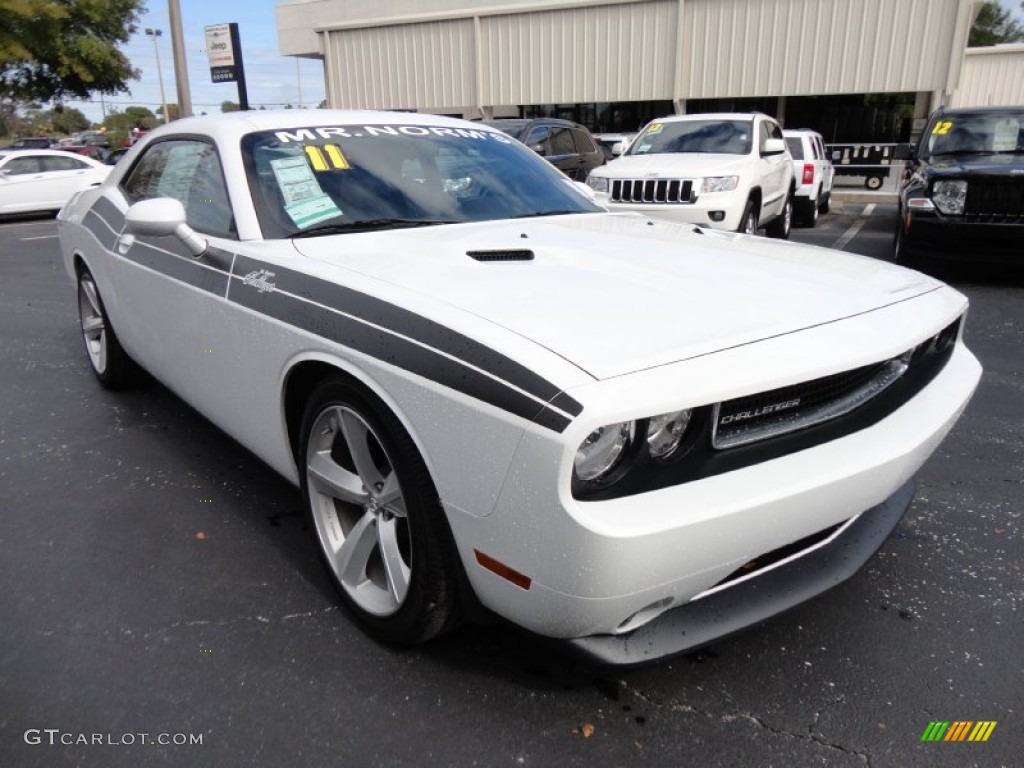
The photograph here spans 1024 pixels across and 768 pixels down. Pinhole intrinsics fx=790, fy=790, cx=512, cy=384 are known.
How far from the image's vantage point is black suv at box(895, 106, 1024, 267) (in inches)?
282

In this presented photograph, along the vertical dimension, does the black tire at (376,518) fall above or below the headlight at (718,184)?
below

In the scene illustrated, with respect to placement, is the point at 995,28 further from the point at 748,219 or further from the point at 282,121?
the point at 282,121

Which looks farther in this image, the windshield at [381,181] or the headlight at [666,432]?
the windshield at [381,181]

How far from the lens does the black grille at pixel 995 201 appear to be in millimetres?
7102

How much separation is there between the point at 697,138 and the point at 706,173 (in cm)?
152

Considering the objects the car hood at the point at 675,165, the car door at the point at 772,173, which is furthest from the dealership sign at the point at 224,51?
the car door at the point at 772,173

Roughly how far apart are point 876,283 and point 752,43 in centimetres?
2134

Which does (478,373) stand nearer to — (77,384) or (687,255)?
Result: (687,255)

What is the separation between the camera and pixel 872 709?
6.73 ft

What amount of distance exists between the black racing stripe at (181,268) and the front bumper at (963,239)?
6917mm

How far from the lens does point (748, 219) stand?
8898 millimetres

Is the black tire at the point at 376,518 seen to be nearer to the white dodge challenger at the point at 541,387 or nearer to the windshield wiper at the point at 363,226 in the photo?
the white dodge challenger at the point at 541,387

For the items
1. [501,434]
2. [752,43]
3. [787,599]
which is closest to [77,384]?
[501,434]

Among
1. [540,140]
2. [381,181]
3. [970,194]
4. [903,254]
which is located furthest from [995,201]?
A: [381,181]
